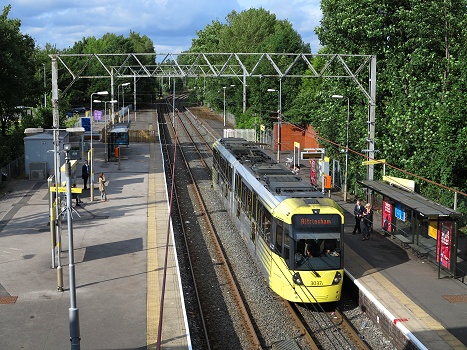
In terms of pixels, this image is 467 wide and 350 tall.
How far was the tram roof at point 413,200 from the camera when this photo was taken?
55.6ft

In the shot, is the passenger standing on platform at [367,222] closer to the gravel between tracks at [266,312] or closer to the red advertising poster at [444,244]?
the red advertising poster at [444,244]

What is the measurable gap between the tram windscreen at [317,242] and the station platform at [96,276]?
308 centimetres

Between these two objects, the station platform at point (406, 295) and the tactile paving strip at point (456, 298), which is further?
the tactile paving strip at point (456, 298)

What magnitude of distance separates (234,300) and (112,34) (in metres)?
116

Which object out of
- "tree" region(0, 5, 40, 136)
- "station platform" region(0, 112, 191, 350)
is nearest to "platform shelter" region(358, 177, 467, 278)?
"station platform" region(0, 112, 191, 350)

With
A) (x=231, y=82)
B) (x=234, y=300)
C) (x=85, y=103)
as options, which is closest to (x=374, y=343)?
(x=234, y=300)

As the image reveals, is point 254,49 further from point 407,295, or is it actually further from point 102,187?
point 407,295

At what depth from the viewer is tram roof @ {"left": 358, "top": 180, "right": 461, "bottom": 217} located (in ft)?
55.6

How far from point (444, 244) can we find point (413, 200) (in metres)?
2.64

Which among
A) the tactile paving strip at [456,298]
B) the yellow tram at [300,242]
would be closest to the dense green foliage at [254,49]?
the yellow tram at [300,242]

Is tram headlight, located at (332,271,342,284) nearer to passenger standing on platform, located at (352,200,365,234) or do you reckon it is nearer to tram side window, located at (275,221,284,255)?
tram side window, located at (275,221,284,255)

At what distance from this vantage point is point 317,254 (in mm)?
14258

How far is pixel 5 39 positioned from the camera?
35.9 m

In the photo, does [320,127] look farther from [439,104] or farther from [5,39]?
[5,39]
